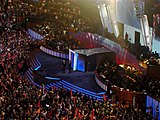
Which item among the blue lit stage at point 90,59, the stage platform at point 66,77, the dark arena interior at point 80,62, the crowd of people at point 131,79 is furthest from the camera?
the blue lit stage at point 90,59

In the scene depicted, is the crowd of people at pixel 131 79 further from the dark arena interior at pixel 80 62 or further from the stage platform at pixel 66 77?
the stage platform at pixel 66 77

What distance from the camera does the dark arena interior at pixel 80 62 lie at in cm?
1742

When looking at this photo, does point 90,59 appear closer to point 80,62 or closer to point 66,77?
point 80,62

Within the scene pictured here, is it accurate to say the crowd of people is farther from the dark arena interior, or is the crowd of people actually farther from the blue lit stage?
the blue lit stage

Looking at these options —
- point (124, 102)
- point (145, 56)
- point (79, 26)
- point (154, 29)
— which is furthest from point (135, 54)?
point (79, 26)

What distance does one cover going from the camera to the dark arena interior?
17.4 meters

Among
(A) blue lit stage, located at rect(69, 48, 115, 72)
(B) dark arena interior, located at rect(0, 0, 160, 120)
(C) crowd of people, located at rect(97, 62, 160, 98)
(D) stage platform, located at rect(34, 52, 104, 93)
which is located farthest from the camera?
(A) blue lit stage, located at rect(69, 48, 115, 72)

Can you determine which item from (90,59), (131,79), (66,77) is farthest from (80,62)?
(131,79)

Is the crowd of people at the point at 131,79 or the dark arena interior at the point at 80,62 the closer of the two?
the dark arena interior at the point at 80,62

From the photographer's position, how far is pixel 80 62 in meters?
26.6

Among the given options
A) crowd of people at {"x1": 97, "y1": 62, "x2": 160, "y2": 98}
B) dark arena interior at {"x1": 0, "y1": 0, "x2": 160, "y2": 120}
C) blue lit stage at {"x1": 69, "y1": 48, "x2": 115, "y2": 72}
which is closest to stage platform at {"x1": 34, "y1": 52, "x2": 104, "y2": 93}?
dark arena interior at {"x1": 0, "y1": 0, "x2": 160, "y2": 120}

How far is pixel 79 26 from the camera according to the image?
1478 inches

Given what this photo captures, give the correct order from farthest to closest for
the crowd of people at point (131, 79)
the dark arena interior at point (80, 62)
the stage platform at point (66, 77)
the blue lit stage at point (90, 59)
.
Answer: the blue lit stage at point (90, 59), the stage platform at point (66, 77), the crowd of people at point (131, 79), the dark arena interior at point (80, 62)

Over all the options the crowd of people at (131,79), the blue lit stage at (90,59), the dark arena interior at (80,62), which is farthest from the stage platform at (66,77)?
the crowd of people at (131,79)
